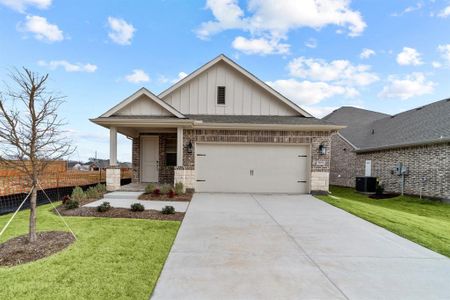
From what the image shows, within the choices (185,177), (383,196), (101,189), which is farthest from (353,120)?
(101,189)

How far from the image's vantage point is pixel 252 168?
11.2 meters

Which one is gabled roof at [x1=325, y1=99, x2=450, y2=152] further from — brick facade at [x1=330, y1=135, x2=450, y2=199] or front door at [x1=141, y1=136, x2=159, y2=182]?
front door at [x1=141, y1=136, x2=159, y2=182]

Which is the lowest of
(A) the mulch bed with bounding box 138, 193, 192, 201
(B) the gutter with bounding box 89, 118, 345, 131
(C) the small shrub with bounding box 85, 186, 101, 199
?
(A) the mulch bed with bounding box 138, 193, 192, 201

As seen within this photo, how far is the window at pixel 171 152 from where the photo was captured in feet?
41.6

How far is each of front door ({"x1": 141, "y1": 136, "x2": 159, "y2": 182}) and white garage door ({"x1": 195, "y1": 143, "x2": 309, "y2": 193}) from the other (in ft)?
9.10

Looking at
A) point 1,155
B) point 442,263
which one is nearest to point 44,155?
point 1,155

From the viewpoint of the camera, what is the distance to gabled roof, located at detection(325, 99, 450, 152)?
12.1m

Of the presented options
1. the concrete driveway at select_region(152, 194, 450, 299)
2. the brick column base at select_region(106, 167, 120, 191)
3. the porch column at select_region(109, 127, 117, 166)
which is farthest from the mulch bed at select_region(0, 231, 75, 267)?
the porch column at select_region(109, 127, 117, 166)

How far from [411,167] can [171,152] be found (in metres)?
11.6

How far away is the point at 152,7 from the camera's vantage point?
1075 cm

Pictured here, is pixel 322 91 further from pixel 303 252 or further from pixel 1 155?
A: pixel 1 155

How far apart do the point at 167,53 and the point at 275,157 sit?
802cm

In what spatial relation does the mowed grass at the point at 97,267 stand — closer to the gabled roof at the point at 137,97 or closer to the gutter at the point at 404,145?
the gabled roof at the point at 137,97

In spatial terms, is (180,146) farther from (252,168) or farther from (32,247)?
(32,247)
